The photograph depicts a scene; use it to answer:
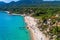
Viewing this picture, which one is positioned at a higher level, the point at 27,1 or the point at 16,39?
the point at 16,39

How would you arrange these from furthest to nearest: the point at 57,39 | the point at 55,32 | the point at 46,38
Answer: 1. the point at 55,32
2. the point at 46,38
3. the point at 57,39

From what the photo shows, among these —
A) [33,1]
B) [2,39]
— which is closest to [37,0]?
[33,1]

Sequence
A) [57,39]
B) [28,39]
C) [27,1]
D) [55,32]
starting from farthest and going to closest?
[27,1]
[28,39]
[55,32]
[57,39]

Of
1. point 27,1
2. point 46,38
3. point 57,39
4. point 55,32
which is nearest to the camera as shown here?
point 57,39

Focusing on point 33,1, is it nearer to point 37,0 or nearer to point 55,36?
point 37,0

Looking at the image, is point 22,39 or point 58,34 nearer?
point 58,34

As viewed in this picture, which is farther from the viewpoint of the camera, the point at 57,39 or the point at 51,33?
the point at 51,33

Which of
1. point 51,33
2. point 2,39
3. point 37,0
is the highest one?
point 51,33

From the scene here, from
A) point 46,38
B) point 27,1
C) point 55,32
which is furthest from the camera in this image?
point 27,1

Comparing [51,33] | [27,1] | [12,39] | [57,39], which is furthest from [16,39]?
[27,1]
